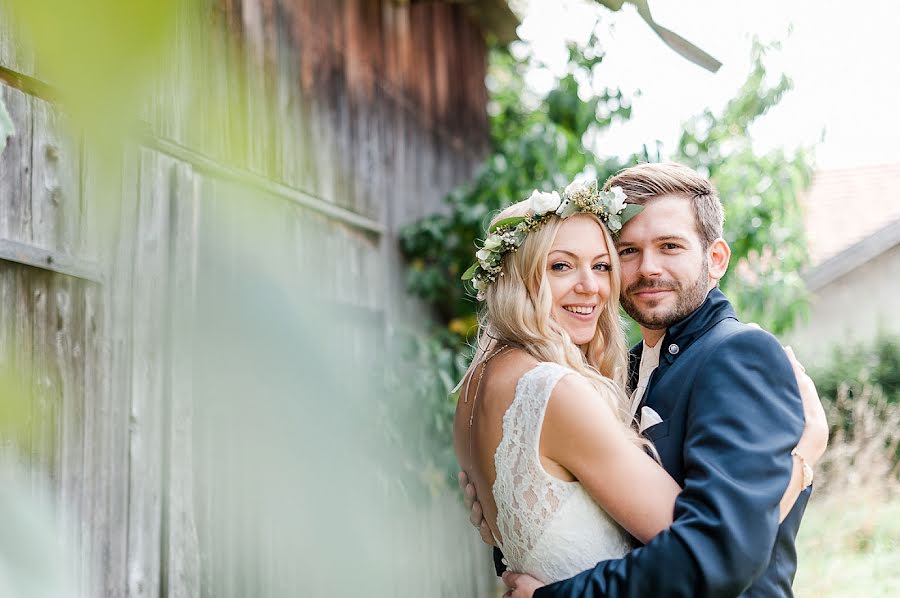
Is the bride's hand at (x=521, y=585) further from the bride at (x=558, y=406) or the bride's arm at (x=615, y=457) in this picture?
the bride's arm at (x=615, y=457)

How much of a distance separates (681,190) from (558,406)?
0.76 m

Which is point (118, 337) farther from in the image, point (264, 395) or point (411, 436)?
point (264, 395)

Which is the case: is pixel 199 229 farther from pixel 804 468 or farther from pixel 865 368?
pixel 865 368

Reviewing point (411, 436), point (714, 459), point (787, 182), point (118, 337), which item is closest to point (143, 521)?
point (118, 337)

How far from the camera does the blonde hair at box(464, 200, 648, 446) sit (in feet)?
7.48

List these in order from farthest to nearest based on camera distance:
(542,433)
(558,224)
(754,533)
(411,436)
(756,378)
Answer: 1. (558,224)
2. (542,433)
3. (756,378)
4. (754,533)
5. (411,436)

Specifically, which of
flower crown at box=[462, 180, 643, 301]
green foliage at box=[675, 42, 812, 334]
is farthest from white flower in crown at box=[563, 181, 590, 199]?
green foliage at box=[675, 42, 812, 334]

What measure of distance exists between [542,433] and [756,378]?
0.46 meters

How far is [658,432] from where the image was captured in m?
2.07

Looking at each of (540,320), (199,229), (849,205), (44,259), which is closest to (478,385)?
(540,320)

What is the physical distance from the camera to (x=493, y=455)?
2.18m

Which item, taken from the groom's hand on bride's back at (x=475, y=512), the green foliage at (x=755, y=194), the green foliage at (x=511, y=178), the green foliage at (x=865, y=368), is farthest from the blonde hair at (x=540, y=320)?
the green foliage at (x=865, y=368)

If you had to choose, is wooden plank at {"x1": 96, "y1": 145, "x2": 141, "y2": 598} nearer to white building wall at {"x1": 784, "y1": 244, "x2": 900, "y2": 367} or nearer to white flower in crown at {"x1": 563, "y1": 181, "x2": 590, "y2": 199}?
white flower in crown at {"x1": 563, "y1": 181, "x2": 590, "y2": 199}

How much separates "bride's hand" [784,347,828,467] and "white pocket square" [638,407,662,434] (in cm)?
30
